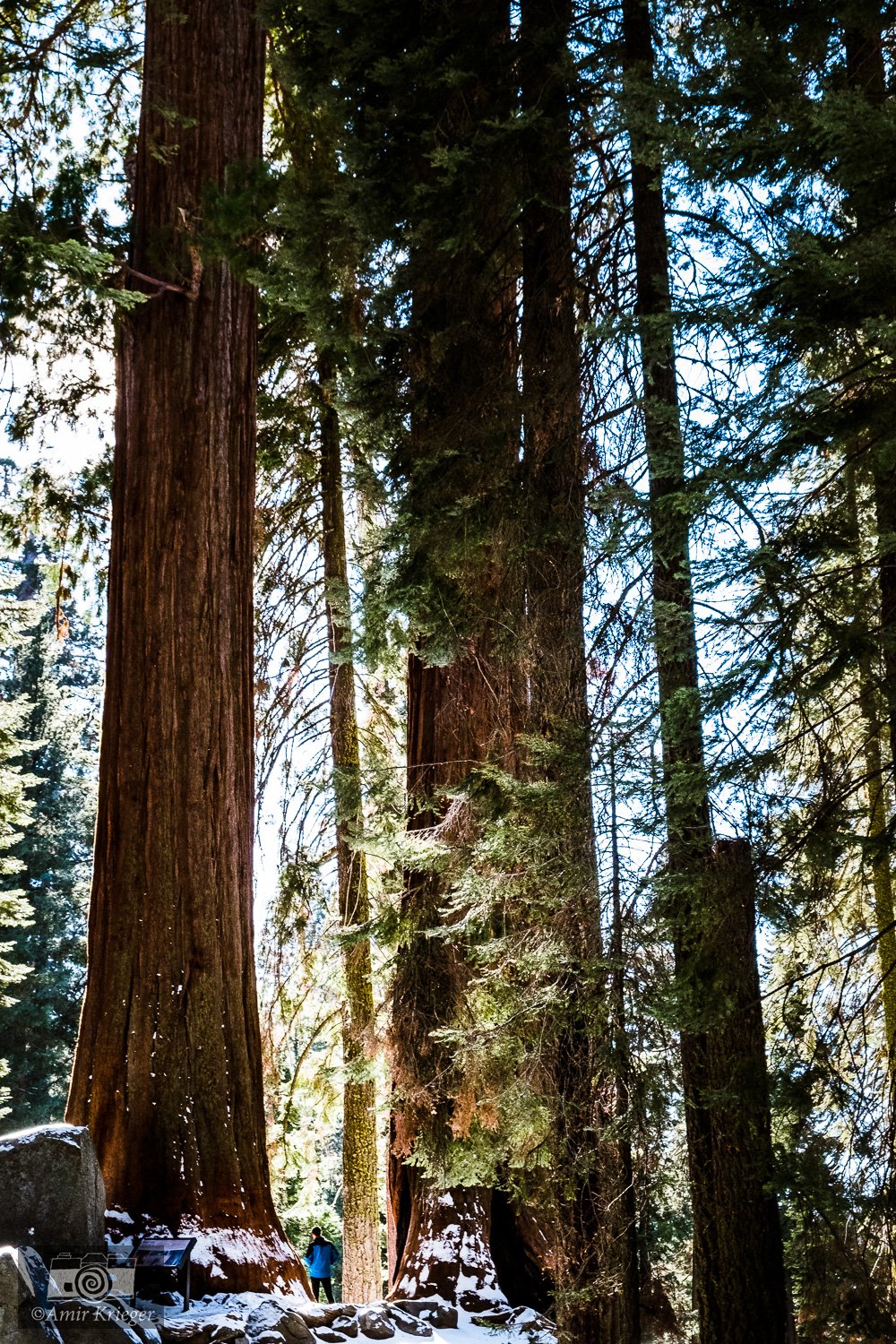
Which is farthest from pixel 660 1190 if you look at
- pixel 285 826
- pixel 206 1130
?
pixel 285 826

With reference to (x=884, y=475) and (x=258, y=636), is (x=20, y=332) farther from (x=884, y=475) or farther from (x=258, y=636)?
(x=884, y=475)

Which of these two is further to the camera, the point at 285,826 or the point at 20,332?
the point at 285,826

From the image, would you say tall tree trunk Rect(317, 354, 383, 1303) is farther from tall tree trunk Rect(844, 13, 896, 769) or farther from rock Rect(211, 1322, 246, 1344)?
tall tree trunk Rect(844, 13, 896, 769)

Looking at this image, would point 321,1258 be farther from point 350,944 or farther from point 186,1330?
point 186,1330

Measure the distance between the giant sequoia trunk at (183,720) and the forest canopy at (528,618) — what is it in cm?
2

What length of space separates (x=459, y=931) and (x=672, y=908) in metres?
1.94

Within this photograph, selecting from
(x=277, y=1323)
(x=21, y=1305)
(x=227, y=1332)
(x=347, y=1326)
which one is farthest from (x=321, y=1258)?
(x=21, y=1305)

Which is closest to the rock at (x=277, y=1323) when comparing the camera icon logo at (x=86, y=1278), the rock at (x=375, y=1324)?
the rock at (x=375, y=1324)

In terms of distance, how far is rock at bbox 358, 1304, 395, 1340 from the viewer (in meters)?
5.60

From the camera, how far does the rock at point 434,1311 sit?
622cm

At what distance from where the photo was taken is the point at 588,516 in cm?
569

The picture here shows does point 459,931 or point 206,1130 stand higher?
point 459,931

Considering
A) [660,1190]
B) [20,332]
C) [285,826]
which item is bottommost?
[660,1190]

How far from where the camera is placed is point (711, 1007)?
460cm
